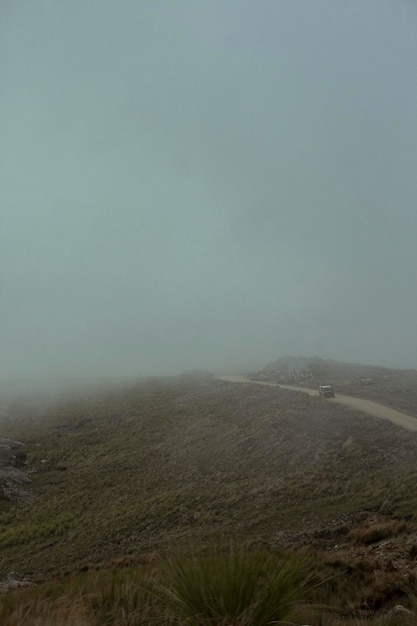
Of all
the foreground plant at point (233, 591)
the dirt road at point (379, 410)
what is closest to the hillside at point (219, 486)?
the dirt road at point (379, 410)

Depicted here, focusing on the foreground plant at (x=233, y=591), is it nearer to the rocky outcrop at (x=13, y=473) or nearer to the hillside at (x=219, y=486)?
the hillside at (x=219, y=486)

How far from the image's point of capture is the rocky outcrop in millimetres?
26708

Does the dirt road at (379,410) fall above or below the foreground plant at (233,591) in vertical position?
below

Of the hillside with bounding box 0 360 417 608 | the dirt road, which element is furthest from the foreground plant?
the dirt road

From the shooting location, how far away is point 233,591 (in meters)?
3.32

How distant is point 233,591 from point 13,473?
30.7 metres

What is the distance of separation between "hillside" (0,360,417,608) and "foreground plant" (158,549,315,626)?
1.69 m

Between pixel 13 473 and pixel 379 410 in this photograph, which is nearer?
pixel 13 473

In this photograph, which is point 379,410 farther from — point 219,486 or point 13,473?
point 13,473

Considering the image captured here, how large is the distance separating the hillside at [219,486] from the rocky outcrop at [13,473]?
1.89ft

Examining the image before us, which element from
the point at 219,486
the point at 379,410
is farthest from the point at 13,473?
the point at 379,410

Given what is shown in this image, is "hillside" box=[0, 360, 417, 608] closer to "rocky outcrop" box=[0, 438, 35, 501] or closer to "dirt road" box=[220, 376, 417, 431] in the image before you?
"rocky outcrop" box=[0, 438, 35, 501]

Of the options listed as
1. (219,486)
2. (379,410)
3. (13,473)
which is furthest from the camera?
(379,410)

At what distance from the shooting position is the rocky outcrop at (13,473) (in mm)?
26708
